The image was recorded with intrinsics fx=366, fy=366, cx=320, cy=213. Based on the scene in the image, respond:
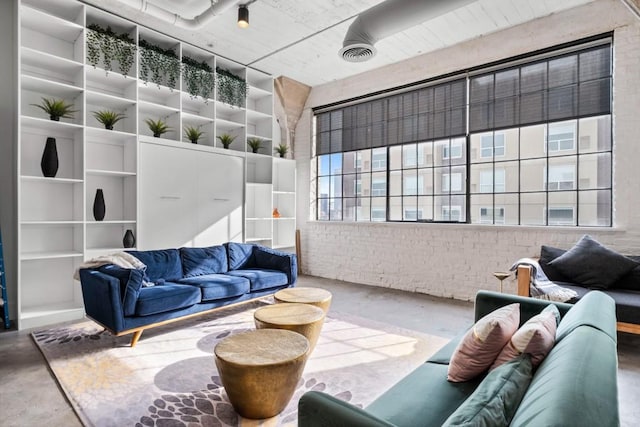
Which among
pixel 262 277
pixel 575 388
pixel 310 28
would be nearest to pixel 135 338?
pixel 262 277

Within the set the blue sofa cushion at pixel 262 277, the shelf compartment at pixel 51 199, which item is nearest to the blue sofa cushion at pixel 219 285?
the blue sofa cushion at pixel 262 277

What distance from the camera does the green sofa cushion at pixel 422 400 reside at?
4.58ft

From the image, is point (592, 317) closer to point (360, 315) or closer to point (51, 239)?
point (360, 315)

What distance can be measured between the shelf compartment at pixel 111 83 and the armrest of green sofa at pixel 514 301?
4382mm

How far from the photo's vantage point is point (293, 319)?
2.63 meters

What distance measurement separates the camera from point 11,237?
3883mm

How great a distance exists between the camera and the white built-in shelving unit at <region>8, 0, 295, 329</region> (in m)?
3.92

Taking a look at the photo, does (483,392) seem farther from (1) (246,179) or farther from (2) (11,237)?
(1) (246,179)

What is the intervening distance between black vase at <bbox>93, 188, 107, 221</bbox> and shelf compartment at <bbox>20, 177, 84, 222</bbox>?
137 millimetres

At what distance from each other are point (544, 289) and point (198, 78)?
16.0 feet

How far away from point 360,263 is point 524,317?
3.84 metres

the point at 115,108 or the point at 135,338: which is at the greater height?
the point at 115,108

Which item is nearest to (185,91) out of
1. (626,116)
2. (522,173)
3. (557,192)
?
(522,173)

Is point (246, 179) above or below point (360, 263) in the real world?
above
